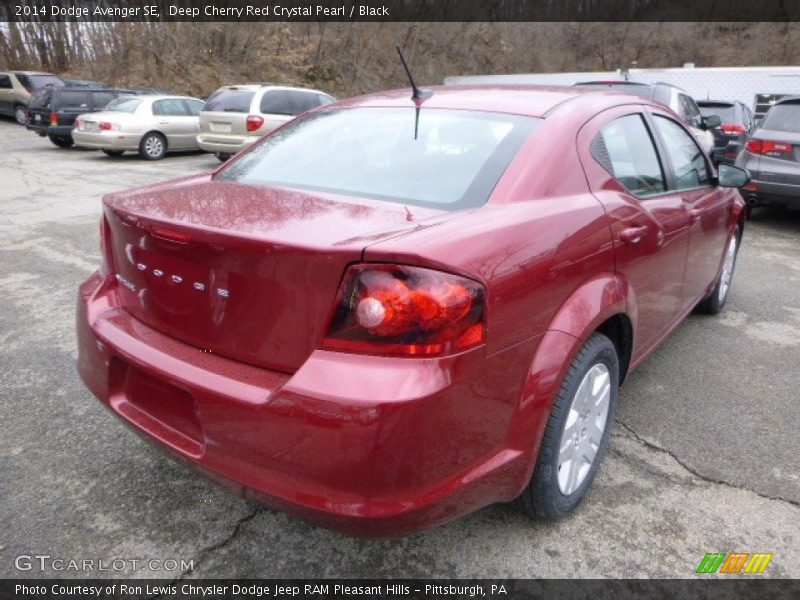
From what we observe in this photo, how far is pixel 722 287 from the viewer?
14.5 feet

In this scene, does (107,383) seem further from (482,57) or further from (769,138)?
(482,57)

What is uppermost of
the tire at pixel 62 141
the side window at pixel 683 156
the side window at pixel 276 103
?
the side window at pixel 683 156

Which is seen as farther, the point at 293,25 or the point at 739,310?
the point at 293,25

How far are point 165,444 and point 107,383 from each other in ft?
1.20

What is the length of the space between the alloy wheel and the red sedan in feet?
0.04

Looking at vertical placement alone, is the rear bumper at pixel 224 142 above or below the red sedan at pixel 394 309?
below

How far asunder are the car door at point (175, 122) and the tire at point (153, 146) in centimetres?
14

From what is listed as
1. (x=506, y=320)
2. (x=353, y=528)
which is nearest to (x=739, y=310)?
(x=506, y=320)

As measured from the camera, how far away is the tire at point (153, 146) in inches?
533

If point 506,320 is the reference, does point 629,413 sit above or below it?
below

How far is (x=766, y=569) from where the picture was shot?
81.7 inches

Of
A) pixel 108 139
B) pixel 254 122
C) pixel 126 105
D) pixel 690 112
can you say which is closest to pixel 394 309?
pixel 690 112

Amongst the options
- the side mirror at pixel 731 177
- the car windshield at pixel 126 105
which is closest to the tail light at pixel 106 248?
the side mirror at pixel 731 177

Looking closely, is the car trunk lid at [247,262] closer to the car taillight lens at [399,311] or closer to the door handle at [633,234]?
the car taillight lens at [399,311]
